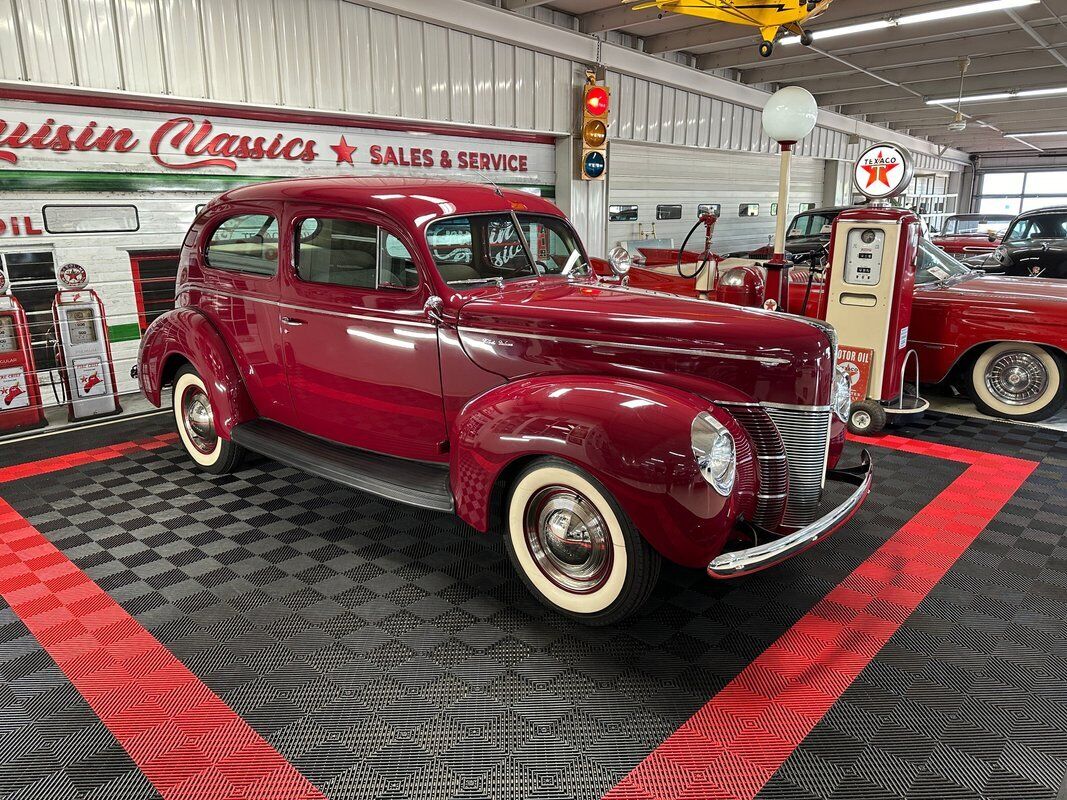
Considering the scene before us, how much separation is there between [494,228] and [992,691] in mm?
2904

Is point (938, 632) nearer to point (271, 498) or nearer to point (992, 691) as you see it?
point (992, 691)

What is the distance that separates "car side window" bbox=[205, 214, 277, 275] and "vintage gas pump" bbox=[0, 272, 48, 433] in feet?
7.16

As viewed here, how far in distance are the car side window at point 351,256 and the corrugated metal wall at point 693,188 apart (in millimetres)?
7663

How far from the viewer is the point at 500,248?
11.8ft

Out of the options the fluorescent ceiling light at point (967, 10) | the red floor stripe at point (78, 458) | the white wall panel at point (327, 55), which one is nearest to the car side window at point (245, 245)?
the red floor stripe at point (78, 458)

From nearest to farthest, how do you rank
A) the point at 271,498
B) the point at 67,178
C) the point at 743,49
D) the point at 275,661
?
1. the point at 275,661
2. the point at 271,498
3. the point at 67,178
4. the point at 743,49

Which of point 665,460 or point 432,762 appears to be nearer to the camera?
point 432,762

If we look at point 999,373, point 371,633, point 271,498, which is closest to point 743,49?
point 999,373

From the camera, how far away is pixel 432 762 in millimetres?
2154

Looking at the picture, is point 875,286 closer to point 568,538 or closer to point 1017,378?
point 1017,378

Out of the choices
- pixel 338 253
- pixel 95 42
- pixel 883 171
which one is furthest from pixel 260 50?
pixel 883 171

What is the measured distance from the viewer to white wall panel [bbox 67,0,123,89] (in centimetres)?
526

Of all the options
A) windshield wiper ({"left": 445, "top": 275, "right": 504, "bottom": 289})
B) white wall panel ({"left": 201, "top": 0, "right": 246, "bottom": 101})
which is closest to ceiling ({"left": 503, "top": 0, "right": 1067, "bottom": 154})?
white wall panel ({"left": 201, "top": 0, "right": 246, "bottom": 101})

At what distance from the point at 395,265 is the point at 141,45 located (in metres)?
4.04
